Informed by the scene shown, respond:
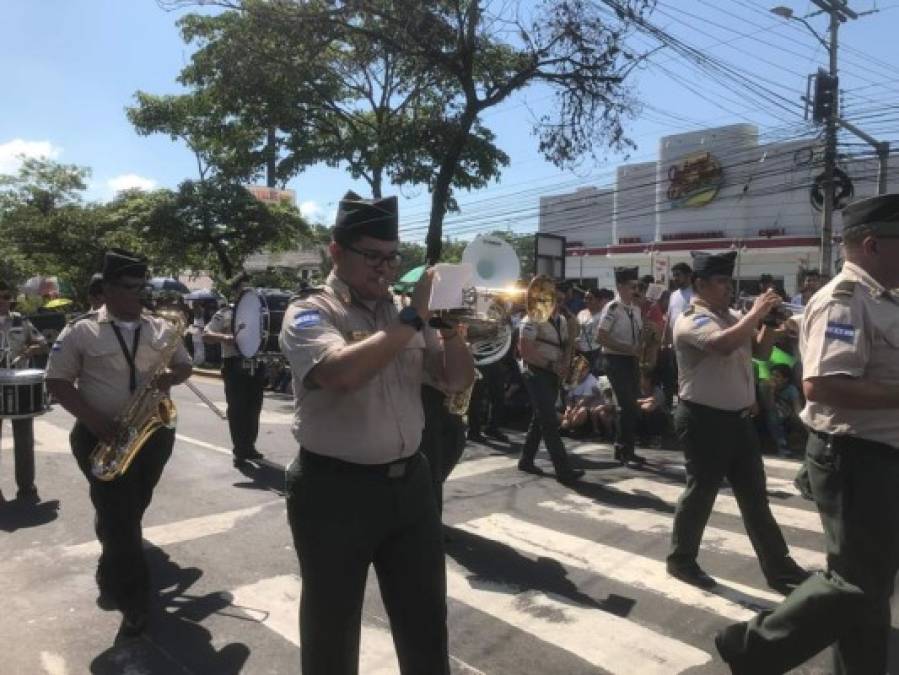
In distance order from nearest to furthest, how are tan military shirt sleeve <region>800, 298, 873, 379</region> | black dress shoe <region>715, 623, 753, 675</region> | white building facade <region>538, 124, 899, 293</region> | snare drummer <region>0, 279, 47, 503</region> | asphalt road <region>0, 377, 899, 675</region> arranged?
tan military shirt sleeve <region>800, 298, 873, 379</region> → black dress shoe <region>715, 623, 753, 675</region> → asphalt road <region>0, 377, 899, 675</region> → snare drummer <region>0, 279, 47, 503</region> → white building facade <region>538, 124, 899, 293</region>

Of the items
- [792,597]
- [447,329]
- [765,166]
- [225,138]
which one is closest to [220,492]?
[447,329]

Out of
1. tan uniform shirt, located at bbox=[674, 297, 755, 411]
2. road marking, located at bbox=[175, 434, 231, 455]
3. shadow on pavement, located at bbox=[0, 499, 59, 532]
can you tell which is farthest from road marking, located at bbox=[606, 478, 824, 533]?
shadow on pavement, located at bbox=[0, 499, 59, 532]

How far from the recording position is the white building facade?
3186cm

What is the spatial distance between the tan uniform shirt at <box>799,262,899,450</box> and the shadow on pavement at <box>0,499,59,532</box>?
5659 mm

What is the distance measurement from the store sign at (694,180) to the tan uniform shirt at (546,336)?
31.8 meters

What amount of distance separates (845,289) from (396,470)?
6.13 feet

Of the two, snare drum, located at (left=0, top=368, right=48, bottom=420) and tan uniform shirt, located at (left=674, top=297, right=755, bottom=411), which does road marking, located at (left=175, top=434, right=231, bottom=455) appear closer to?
snare drum, located at (left=0, top=368, right=48, bottom=420)

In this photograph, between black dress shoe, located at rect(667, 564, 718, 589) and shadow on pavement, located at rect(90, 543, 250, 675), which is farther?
black dress shoe, located at rect(667, 564, 718, 589)

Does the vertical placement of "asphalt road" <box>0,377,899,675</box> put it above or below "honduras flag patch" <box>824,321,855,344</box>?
below

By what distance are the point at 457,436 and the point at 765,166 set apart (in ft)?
112

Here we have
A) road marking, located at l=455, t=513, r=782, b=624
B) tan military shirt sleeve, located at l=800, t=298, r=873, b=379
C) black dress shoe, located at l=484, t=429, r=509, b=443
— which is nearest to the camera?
tan military shirt sleeve, located at l=800, t=298, r=873, b=379

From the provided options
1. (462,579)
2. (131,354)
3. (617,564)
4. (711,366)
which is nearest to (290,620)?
(462,579)

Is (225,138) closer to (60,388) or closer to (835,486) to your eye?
(60,388)

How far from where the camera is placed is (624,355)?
8.09 m
